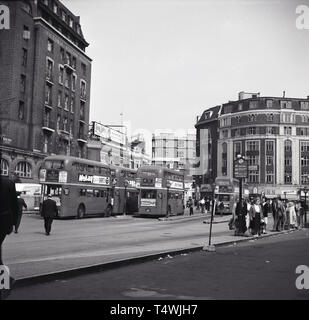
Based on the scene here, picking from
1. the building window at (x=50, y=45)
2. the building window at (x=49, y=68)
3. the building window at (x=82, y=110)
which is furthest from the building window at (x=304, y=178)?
the building window at (x=50, y=45)

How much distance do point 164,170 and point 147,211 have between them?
3.56 metres

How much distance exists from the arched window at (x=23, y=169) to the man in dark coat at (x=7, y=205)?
3685 centimetres

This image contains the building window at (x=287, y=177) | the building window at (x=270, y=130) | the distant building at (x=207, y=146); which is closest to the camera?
the building window at (x=287, y=177)

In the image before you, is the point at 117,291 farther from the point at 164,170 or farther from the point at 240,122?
the point at 240,122

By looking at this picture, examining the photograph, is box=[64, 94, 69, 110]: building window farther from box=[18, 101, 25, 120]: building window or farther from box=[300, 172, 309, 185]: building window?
box=[300, 172, 309, 185]: building window

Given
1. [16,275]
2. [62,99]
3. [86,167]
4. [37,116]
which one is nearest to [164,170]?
[86,167]

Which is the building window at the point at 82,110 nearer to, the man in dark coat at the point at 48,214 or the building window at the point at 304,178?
the man in dark coat at the point at 48,214

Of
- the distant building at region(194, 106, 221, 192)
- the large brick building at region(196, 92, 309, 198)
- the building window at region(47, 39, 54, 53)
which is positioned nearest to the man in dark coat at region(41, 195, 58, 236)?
the building window at region(47, 39, 54, 53)

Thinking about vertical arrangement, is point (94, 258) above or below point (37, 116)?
below

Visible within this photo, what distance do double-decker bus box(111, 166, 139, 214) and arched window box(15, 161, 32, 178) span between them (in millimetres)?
11033

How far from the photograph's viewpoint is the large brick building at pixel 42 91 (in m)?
41.6

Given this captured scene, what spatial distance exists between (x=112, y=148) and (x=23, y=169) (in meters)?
24.9

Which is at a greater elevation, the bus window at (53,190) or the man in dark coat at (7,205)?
the bus window at (53,190)

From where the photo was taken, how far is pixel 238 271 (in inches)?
410
